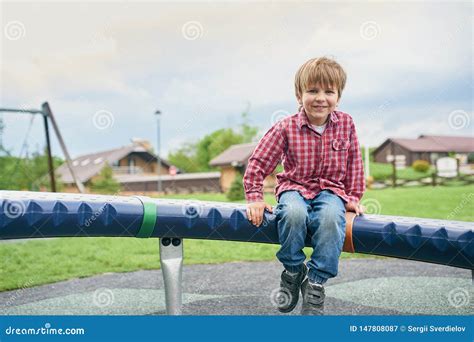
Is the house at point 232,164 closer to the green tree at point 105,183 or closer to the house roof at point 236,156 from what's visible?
the house roof at point 236,156

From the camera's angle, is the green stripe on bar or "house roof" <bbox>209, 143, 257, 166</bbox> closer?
the green stripe on bar

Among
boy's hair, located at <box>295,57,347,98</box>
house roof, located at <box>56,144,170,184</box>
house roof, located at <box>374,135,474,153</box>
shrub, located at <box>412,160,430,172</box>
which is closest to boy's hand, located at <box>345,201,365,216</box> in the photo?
boy's hair, located at <box>295,57,347,98</box>

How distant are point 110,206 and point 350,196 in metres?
0.88

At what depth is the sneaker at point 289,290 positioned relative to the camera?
1730 millimetres

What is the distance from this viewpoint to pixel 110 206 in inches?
73.0

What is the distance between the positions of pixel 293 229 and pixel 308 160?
0.27 meters

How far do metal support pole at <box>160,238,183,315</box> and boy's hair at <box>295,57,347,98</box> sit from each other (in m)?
0.77

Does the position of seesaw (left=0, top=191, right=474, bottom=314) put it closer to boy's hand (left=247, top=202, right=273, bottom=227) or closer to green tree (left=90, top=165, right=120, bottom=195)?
boy's hand (left=247, top=202, right=273, bottom=227)

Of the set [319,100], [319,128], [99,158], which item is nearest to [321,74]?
[319,100]

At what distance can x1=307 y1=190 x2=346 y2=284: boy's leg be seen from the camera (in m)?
1.63

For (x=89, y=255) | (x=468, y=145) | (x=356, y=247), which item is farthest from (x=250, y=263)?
(x=468, y=145)

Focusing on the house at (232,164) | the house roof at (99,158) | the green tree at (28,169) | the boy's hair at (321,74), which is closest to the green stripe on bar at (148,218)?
the boy's hair at (321,74)

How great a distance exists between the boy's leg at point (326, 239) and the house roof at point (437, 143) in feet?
28.3

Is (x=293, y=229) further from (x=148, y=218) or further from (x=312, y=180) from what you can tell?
(x=148, y=218)
